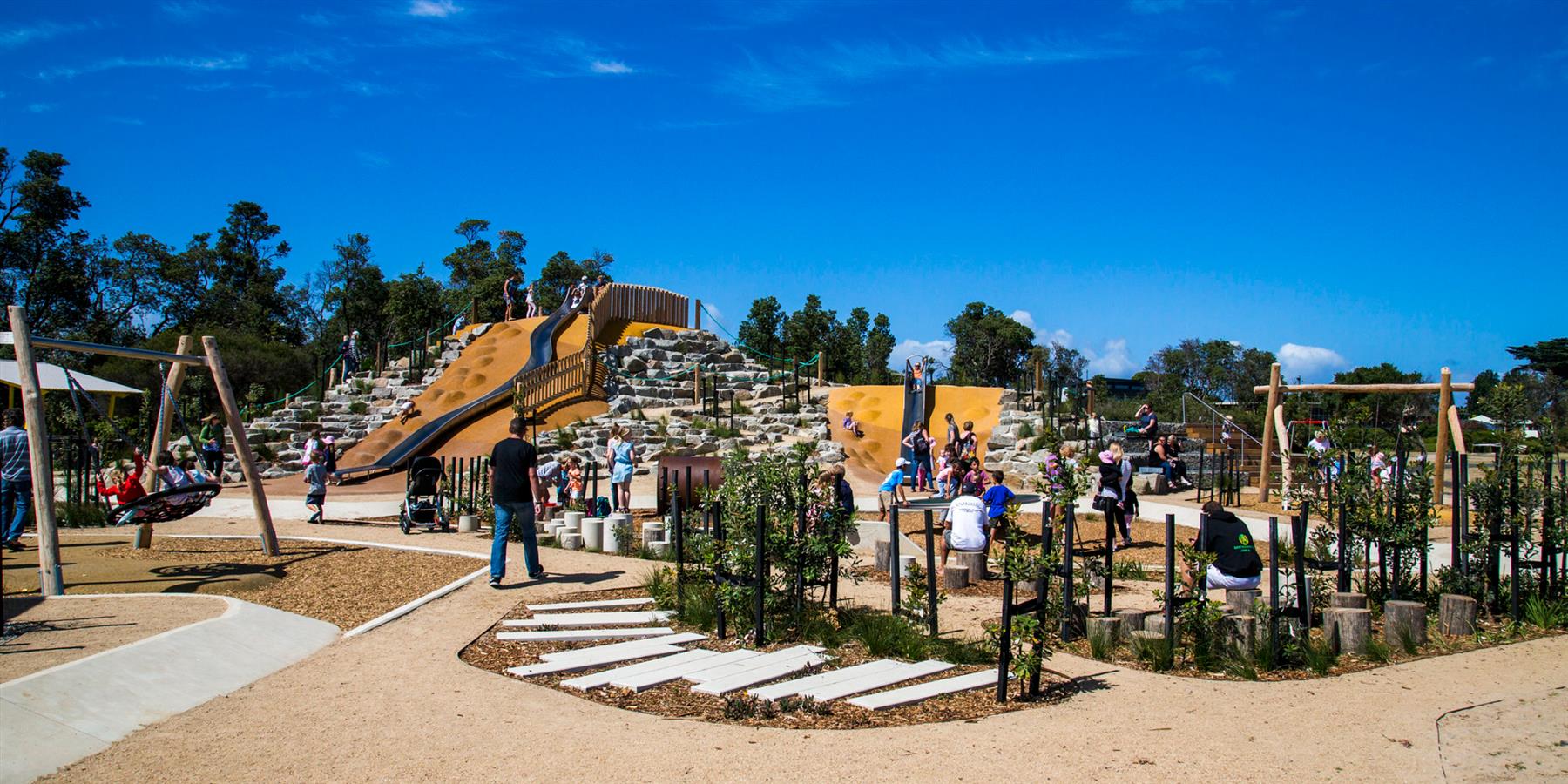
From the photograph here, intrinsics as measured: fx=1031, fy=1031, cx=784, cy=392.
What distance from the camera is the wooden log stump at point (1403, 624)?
792 cm

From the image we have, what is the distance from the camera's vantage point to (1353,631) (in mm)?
7734

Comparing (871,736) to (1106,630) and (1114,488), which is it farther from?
(1114,488)

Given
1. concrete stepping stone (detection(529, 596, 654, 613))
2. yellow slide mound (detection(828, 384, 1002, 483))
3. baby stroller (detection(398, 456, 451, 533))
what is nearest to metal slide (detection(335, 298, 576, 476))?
baby stroller (detection(398, 456, 451, 533))

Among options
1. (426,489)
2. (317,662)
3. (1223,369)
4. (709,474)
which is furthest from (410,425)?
(1223,369)

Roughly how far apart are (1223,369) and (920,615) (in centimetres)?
5730

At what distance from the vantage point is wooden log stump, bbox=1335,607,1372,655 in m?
7.72

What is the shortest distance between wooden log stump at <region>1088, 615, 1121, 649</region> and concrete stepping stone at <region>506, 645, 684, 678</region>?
3.13 m

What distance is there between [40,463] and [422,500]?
5886 millimetres

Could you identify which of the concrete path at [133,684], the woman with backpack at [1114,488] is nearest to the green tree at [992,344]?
the woman with backpack at [1114,488]

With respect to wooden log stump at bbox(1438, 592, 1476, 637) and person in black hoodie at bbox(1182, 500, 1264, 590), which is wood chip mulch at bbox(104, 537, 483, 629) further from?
wooden log stump at bbox(1438, 592, 1476, 637)

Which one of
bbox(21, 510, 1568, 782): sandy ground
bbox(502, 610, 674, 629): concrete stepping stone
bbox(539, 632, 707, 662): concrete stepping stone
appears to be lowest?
bbox(21, 510, 1568, 782): sandy ground

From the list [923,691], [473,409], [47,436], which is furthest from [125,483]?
[473,409]

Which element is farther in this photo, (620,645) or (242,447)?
(242,447)

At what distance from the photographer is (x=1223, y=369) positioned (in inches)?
2360
